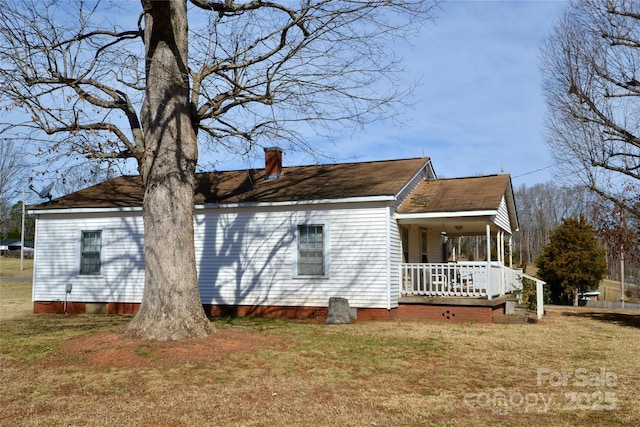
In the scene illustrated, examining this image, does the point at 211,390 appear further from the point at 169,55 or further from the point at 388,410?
the point at 169,55

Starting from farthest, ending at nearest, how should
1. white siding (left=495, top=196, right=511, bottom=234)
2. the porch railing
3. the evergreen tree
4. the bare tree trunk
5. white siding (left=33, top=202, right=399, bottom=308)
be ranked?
1. the evergreen tree
2. white siding (left=495, top=196, right=511, bottom=234)
3. white siding (left=33, top=202, right=399, bottom=308)
4. the porch railing
5. the bare tree trunk

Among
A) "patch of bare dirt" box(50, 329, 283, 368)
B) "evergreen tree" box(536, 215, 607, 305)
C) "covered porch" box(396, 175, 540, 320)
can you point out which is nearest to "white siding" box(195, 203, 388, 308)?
"covered porch" box(396, 175, 540, 320)

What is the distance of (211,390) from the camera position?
24.0 feet

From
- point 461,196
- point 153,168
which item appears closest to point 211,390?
point 153,168

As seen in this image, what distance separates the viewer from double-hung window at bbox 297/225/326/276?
16.0 metres

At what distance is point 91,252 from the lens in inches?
734

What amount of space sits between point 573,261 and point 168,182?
25.7 metres

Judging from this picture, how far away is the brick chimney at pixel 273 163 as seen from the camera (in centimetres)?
1933

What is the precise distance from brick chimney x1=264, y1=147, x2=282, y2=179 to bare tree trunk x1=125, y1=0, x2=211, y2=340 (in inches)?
328

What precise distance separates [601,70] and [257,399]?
1477 cm

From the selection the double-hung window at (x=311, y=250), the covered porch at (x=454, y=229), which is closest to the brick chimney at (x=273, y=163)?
the double-hung window at (x=311, y=250)

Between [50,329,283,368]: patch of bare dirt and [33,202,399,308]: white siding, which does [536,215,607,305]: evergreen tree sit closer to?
[33,202,399,308]: white siding

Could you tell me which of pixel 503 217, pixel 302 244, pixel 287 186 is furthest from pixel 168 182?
pixel 503 217

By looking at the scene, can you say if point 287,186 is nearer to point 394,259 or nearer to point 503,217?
point 394,259
